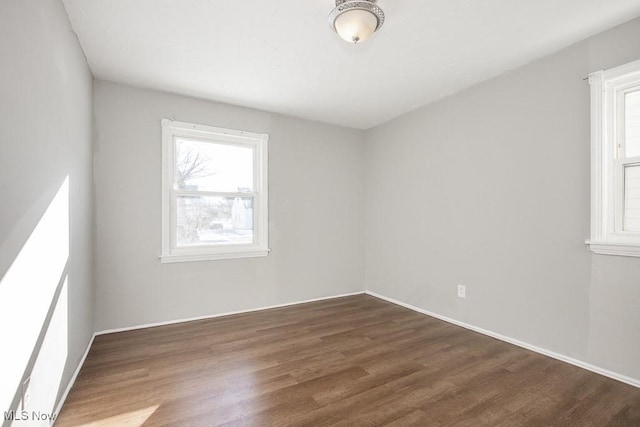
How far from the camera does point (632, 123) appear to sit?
7.05 ft

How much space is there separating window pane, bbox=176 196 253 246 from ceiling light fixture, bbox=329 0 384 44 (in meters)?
2.37

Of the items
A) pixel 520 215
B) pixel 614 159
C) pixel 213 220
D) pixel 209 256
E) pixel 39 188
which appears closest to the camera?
pixel 39 188

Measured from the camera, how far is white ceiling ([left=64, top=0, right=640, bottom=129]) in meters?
1.94

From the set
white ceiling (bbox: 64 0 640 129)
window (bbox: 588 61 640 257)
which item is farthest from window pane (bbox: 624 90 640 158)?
white ceiling (bbox: 64 0 640 129)

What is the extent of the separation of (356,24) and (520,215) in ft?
7.13

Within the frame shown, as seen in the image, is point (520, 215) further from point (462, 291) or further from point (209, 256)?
point (209, 256)

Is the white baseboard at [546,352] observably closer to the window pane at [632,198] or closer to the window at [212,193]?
the window pane at [632,198]

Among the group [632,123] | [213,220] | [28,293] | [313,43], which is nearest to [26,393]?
[28,293]

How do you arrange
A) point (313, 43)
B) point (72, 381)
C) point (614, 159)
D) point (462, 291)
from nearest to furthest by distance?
point (72, 381)
point (614, 159)
point (313, 43)
point (462, 291)

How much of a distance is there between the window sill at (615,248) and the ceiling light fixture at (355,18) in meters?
2.26

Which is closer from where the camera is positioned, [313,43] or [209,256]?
[313,43]

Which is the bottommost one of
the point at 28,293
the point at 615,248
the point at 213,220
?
the point at 28,293

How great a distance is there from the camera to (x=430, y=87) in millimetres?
3129

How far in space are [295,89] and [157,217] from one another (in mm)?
2041
